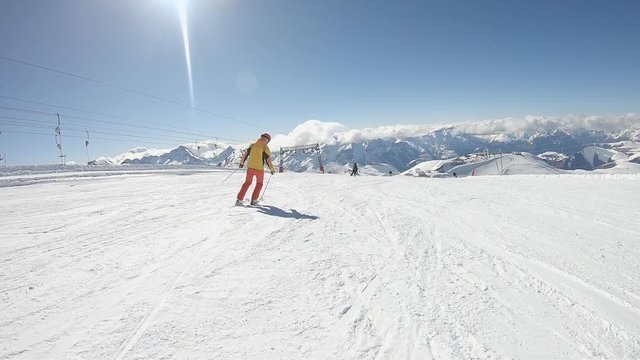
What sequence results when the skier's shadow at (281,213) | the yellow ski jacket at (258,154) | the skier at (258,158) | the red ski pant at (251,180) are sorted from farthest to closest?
→ the yellow ski jacket at (258,154)
the skier at (258,158)
the red ski pant at (251,180)
the skier's shadow at (281,213)

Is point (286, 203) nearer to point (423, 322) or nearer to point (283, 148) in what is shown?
point (423, 322)

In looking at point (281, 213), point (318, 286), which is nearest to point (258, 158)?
point (281, 213)

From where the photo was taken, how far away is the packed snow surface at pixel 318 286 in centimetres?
264

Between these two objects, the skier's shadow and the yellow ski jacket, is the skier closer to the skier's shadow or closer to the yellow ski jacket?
the yellow ski jacket

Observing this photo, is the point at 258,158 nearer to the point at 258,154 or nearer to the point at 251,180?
the point at 258,154

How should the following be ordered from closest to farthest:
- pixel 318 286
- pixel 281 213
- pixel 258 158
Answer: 1. pixel 318 286
2. pixel 281 213
3. pixel 258 158

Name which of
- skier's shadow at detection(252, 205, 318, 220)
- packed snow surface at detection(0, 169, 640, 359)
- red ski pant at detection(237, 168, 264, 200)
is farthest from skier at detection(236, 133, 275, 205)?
packed snow surface at detection(0, 169, 640, 359)

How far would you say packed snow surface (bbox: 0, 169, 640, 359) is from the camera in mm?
2637

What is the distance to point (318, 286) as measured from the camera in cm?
372

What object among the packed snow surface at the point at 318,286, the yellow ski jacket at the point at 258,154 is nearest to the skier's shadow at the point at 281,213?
the packed snow surface at the point at 318,286

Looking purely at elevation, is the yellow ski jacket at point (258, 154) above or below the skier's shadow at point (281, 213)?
above

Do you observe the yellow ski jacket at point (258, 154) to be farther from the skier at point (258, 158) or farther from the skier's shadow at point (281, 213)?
the skier's shadow at point (281, 213)

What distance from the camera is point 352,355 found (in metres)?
2.54

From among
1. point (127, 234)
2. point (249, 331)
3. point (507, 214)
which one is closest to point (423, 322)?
point (249, 331)
